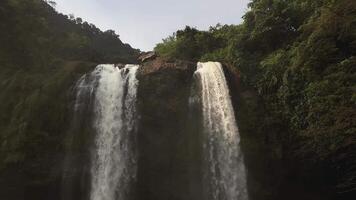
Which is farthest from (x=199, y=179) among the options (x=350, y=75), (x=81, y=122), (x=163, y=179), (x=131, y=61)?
(x=131, y=61)

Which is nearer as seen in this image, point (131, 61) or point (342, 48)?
point (342, 48)

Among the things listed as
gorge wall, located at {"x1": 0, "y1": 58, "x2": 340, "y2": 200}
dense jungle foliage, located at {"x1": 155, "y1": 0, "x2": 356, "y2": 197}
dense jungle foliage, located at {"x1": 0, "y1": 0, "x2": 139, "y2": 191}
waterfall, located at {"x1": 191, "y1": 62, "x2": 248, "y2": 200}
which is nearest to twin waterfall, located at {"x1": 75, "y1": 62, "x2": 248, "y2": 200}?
waterfall, located at {"x1": 191, "y1": 62, "x2": 248, "y2": 200}

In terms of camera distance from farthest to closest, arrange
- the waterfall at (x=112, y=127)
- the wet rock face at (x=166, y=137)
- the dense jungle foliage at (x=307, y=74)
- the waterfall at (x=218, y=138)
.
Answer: the wet rock face at (x=166, y=137)
the waterfall at (x=218, y=138)
the waterfall at (x=112, y=127)
the dense jungle foliage at (x=307, y=74)

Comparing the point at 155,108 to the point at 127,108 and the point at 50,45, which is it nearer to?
the point at 127,108

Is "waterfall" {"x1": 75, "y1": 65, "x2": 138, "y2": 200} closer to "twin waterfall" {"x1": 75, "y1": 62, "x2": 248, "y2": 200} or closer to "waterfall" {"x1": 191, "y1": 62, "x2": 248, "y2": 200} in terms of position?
"twin waterfall" {"x1": 75, "y1": 62, "x2": 248, "y2": 200}

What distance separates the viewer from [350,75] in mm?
14602

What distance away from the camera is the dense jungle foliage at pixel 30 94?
59.5 ft

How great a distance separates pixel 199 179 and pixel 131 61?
19633 mm

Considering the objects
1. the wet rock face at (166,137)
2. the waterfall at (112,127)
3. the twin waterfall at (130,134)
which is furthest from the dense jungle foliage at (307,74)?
the waterfall at (112,127)

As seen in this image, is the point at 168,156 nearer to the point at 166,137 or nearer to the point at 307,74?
the point at 166,137

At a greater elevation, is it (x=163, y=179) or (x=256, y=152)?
(x=256, y=152)

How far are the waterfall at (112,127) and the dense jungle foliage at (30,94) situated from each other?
0.94 m

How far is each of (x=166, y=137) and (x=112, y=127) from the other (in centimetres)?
220

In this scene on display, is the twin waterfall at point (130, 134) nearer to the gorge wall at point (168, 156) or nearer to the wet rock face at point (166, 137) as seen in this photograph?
the gorge wall at point (168, 156)
